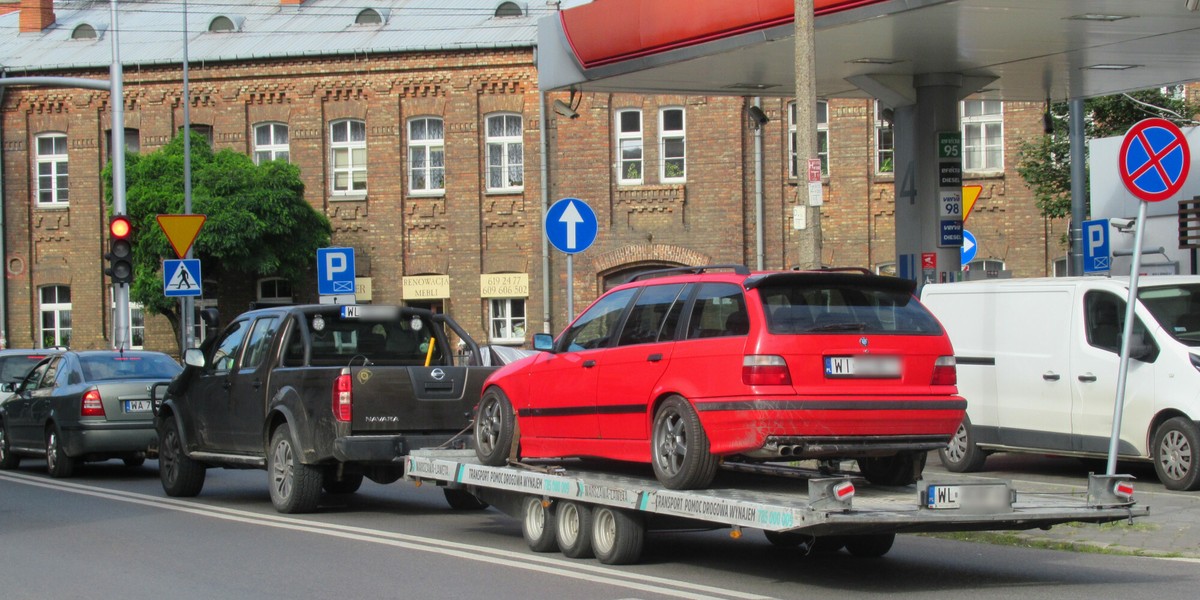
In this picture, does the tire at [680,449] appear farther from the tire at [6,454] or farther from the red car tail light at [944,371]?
the tire at [6,454]

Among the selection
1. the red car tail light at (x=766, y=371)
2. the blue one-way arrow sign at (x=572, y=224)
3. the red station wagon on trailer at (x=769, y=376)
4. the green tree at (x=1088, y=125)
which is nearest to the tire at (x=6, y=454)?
the blue one-way arrow sign at (x=572, y=224)

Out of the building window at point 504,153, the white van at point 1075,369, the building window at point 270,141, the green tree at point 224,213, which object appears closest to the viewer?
the white van at point 1075,369

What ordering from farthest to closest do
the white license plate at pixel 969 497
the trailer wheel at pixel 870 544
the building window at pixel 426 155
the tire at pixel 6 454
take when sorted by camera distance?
the building window at pixel 426 155
the tire at pixel 6 454
the trailer wheel at pixel 870 544
the white license plate at pixel 969 497

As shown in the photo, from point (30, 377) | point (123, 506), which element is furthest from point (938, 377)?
point (30, 377)

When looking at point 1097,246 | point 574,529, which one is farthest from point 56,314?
point 574,529

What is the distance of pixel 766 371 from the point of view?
895 cm

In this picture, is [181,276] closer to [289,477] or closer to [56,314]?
[289,477]

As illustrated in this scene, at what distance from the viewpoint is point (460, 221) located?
38250 millimetres

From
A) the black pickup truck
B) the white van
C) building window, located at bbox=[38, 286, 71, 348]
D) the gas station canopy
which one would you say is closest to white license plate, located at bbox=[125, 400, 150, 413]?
the black pickup truck

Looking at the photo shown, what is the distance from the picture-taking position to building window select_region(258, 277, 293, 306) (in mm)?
39906

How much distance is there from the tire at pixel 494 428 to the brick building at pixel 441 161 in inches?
940

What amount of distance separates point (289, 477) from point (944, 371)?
21.5ft

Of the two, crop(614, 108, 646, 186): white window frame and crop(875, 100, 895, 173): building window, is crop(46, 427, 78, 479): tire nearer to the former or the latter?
crop(614, 108, 646, 186): white window frame

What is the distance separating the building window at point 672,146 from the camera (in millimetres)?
36312
